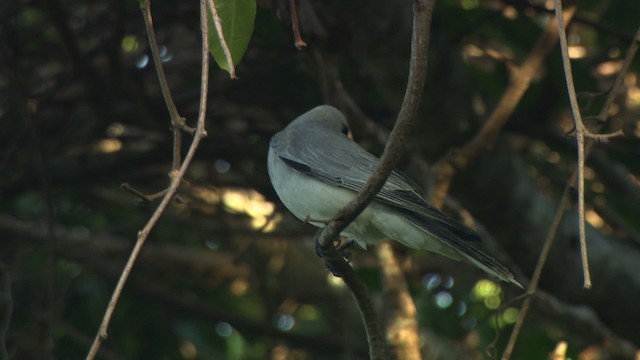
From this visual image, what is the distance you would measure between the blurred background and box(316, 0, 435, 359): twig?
1.39 m

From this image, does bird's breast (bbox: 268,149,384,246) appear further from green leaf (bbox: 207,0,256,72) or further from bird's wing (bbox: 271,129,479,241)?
green leaf (bbox: 207,0,256,72)

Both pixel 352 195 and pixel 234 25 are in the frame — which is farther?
pixel 352 195

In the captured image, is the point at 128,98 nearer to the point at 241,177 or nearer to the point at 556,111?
the point at 241,177

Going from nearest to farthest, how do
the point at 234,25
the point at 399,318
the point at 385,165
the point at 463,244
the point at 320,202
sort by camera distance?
the point at 385,165 < the point at 234,25 < the point at 463,244 < the point at 320,202 < the point at 399,318

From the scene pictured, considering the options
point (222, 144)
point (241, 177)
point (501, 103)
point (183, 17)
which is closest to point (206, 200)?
point (241, 177)

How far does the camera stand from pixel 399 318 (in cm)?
438

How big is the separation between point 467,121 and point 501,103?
37cm

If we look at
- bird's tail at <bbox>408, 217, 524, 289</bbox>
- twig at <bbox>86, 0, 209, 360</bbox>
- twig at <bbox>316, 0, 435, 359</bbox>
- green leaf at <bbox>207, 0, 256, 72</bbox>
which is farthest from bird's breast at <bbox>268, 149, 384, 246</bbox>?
twig at <bbox>86, 0, 209, 360</bbox>

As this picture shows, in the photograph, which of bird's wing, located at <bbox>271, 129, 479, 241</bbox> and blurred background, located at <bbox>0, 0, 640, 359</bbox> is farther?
blurred background, located at <bbox>0, 0, 640, 359</bbox>

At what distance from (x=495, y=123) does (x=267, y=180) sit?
5.71 feet

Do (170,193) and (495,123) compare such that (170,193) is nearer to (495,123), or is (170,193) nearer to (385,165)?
(385,165)

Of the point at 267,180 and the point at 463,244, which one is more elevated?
the point at 463,244

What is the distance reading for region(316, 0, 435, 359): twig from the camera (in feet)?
7.38

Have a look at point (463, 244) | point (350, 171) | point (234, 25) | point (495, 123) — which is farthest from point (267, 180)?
point (234, 25)
